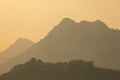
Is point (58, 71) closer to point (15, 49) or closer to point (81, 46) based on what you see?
point (81, 46)

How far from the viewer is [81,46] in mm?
9594

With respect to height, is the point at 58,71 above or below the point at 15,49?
below

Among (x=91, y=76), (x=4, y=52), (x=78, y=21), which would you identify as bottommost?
(x=91, y=76)

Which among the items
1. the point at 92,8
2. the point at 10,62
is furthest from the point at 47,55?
the point at 92,8

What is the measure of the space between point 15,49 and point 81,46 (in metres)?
1.72

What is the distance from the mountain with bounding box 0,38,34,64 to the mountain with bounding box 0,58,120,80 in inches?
15.0

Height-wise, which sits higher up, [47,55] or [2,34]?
[2,34]

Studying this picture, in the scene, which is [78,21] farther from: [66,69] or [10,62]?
[10,62]

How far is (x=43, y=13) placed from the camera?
9742mm

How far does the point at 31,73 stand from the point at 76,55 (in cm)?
128

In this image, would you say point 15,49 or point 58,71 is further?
point 15,49

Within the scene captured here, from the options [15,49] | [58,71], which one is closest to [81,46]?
[58,71]

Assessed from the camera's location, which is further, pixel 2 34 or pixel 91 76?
pixel 2 34

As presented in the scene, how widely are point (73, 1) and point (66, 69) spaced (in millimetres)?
1731
